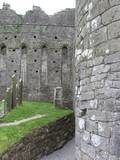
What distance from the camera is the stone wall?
12011 mm

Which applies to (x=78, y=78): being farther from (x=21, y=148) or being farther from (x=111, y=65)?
(x=21, y=148)

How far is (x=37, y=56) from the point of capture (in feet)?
92.7

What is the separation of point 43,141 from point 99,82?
9734mm

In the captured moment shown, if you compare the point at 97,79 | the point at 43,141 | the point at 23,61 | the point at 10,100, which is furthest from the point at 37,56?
the point at 97,79

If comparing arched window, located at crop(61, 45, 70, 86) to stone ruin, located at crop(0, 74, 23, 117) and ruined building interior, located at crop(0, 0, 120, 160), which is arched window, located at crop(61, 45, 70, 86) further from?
ruined building interior, located at crop(0, 0, 120, 160)

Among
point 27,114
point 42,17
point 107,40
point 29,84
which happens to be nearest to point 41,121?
point 27,114

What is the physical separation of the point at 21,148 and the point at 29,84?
15.7 m

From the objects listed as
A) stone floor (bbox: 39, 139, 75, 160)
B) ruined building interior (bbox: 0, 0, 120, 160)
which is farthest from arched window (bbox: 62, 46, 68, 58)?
ruined building interior (bbox: 0, 0, 120, 160)

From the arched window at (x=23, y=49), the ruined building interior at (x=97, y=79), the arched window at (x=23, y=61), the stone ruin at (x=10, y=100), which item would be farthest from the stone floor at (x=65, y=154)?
the arched window at (x=23, y=49)

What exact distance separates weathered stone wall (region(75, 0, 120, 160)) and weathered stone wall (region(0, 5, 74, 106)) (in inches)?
852

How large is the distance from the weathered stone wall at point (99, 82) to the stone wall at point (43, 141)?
5.49 metres

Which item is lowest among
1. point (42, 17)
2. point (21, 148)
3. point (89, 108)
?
point (21, 148)

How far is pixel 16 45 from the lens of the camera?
28.2 metres

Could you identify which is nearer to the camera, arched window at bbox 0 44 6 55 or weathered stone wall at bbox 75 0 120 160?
weathered stone wall at bbox 75 0 120 160
